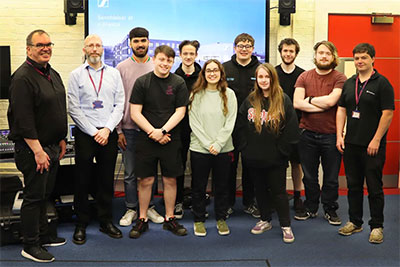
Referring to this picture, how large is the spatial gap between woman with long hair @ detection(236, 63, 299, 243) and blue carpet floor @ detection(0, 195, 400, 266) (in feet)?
0.78

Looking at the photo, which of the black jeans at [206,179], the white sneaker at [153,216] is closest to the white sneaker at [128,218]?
the white sneaker at [153,216]

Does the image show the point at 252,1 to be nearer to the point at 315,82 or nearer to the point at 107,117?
the point at 315,82

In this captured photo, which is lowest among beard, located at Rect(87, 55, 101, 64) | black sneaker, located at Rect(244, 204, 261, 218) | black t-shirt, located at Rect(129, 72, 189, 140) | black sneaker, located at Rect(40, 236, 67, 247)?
black sneaker, located at Rect(40, 236, 67, 247)

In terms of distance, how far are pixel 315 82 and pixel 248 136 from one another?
81 cm

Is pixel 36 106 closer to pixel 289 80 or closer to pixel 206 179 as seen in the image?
pixel 206 179

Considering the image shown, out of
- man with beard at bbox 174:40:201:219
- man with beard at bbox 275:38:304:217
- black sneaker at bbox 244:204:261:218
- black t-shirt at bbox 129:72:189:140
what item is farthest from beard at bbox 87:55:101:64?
black sneaker at bbox 244:204:261:218

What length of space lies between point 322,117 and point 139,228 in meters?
1.77

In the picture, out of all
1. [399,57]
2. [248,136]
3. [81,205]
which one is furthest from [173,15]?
[399,57]

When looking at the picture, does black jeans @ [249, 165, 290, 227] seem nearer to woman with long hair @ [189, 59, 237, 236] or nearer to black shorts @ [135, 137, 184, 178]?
woman with long hair @ [189, 59, 237, 236]

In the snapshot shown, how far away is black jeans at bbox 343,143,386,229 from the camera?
334 centimetres

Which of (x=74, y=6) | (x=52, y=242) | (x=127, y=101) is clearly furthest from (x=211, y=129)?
(x=74, y=6)

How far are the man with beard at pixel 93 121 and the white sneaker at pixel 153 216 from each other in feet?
1.44

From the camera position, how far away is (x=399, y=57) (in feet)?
16.8

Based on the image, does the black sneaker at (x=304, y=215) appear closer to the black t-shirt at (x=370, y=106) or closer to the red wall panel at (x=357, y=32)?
the black t-shirt at (x=370, y=106)
